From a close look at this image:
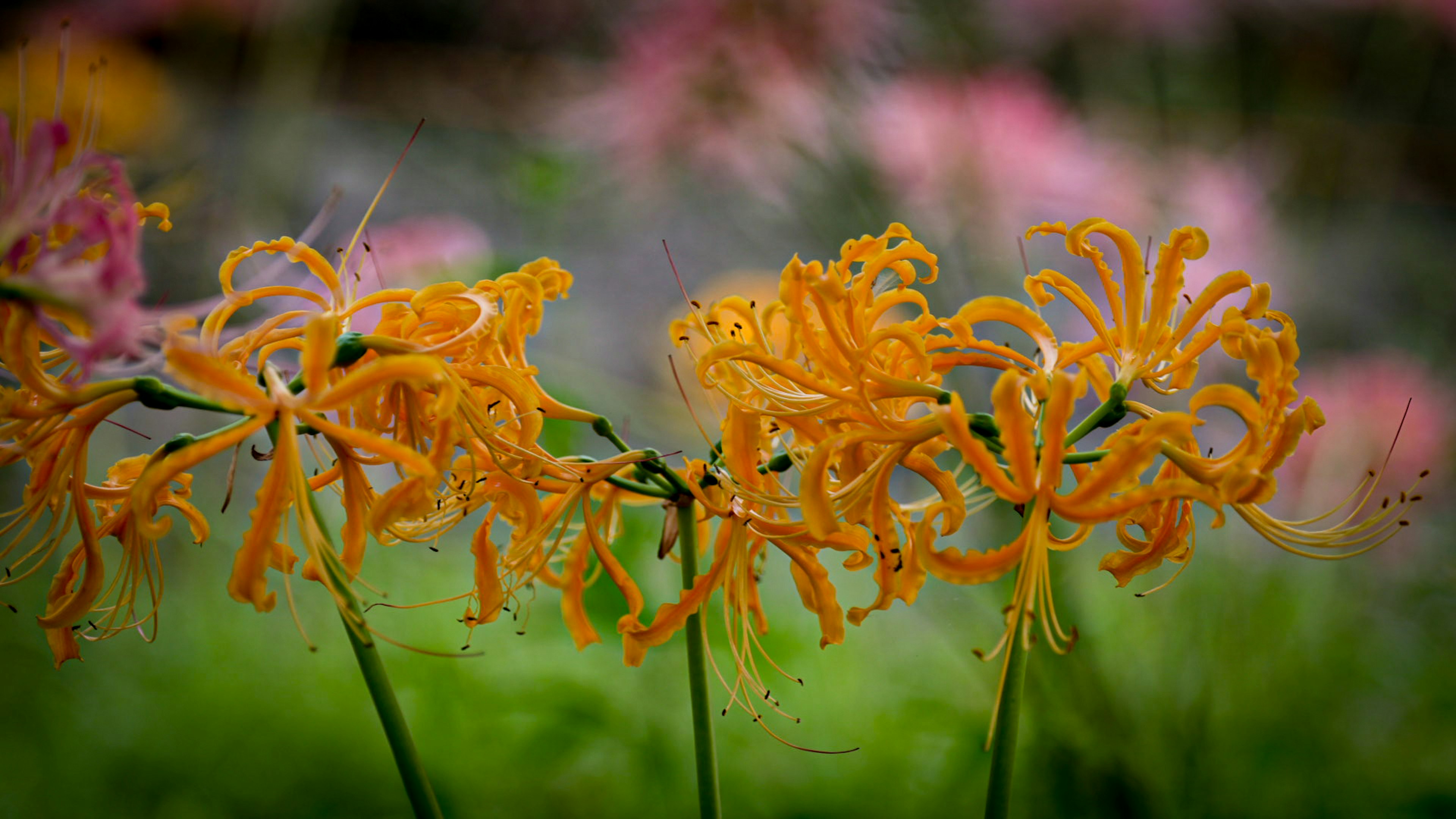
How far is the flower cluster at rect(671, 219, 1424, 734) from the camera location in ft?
1.07

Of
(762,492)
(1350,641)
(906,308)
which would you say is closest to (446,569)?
(906,308)

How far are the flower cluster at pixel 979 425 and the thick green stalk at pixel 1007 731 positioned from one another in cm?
1

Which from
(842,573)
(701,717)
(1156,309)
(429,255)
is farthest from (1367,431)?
(429,255)

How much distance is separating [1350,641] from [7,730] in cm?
149

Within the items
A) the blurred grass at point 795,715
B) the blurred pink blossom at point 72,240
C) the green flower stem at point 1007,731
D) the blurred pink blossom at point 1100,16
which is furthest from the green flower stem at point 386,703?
the blurred pink blossom at point 1100,16

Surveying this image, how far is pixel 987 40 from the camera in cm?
97

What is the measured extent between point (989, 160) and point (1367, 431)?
596 millimetres

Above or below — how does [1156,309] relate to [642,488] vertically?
above

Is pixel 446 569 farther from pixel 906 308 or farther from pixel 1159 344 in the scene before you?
pixel 1159 344

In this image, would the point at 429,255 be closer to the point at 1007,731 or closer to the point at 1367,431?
the point at 1007,731

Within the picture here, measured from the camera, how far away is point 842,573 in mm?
1340

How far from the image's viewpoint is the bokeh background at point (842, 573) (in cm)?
85

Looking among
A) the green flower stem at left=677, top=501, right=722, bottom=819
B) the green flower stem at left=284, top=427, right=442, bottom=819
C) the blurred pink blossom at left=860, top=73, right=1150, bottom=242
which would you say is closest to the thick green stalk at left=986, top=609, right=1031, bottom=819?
the green flower stem at left=677, top=501, right=722, bottom=819

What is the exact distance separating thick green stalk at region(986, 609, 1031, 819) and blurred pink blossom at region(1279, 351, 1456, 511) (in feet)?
2.91
